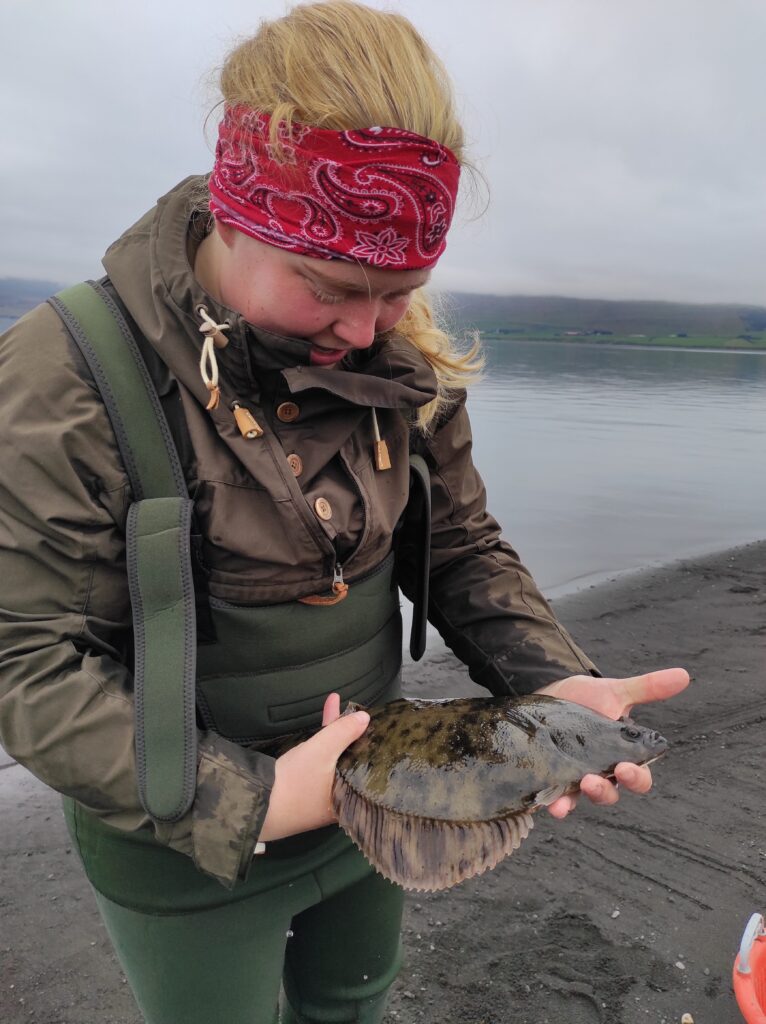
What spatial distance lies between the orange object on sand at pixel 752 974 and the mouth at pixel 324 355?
2.40m

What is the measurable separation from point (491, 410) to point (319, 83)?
2289cm

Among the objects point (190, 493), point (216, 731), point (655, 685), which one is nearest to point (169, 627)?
point (190, 493)

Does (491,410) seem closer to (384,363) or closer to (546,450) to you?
(546,450)

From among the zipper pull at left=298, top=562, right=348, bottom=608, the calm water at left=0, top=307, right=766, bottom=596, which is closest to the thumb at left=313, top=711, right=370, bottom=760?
the zipper pull at left=298, top=562, right=348, bottom=608

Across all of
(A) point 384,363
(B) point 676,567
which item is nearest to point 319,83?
(A) point 384,363

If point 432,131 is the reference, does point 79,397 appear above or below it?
below

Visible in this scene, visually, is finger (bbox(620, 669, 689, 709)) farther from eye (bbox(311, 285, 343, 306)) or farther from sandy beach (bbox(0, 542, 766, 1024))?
sandy beach (bbox(0, 542, 766, 1024))

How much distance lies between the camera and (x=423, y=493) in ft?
7.72

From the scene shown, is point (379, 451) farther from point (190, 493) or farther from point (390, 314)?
point (190, 493)

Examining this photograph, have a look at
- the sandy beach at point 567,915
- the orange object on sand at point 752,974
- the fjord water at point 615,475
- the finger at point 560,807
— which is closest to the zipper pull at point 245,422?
the finger at point 560,807

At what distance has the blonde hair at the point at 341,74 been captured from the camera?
5.70ft

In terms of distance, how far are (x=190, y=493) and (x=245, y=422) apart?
201 mm

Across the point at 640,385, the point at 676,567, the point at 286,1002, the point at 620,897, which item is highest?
the point at 286,1002

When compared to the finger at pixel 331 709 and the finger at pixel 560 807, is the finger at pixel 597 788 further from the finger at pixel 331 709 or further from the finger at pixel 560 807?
the finger at pixel 331 709
